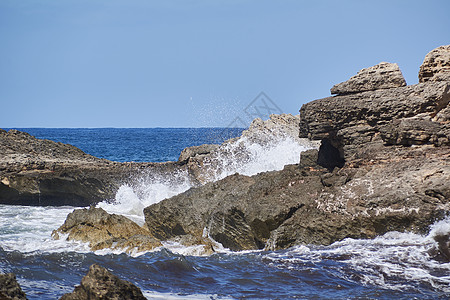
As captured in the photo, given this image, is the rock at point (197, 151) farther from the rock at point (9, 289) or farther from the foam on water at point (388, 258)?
the rock at point (9, 289)

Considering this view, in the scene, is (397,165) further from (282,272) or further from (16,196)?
(16,196)

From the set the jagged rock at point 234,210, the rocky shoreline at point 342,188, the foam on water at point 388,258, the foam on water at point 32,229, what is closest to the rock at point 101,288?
the foam on water at point 388,258

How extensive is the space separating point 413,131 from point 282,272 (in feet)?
9.76

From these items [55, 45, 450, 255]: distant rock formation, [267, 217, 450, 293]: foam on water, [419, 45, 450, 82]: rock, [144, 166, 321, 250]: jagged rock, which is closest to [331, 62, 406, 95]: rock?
[55, 45, 450, 255]: distant rock formation

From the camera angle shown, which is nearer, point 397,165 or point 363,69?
point 397,165

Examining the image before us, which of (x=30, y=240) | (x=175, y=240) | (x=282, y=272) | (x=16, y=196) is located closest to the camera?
(x=282, y=272)

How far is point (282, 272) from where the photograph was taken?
691 cm

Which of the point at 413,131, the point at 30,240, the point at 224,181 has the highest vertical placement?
the point at 413,131

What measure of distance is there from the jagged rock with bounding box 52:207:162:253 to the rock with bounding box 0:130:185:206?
5.26 metres

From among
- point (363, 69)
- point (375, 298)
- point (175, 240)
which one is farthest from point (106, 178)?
point (375, 298)

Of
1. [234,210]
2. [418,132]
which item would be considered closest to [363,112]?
[418,132]

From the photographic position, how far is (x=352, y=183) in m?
8.20

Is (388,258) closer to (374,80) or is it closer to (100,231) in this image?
(374,80)

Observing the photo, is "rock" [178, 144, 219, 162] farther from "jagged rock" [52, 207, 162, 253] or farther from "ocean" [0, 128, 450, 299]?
"ocean" [0, 128, 450, 299]
